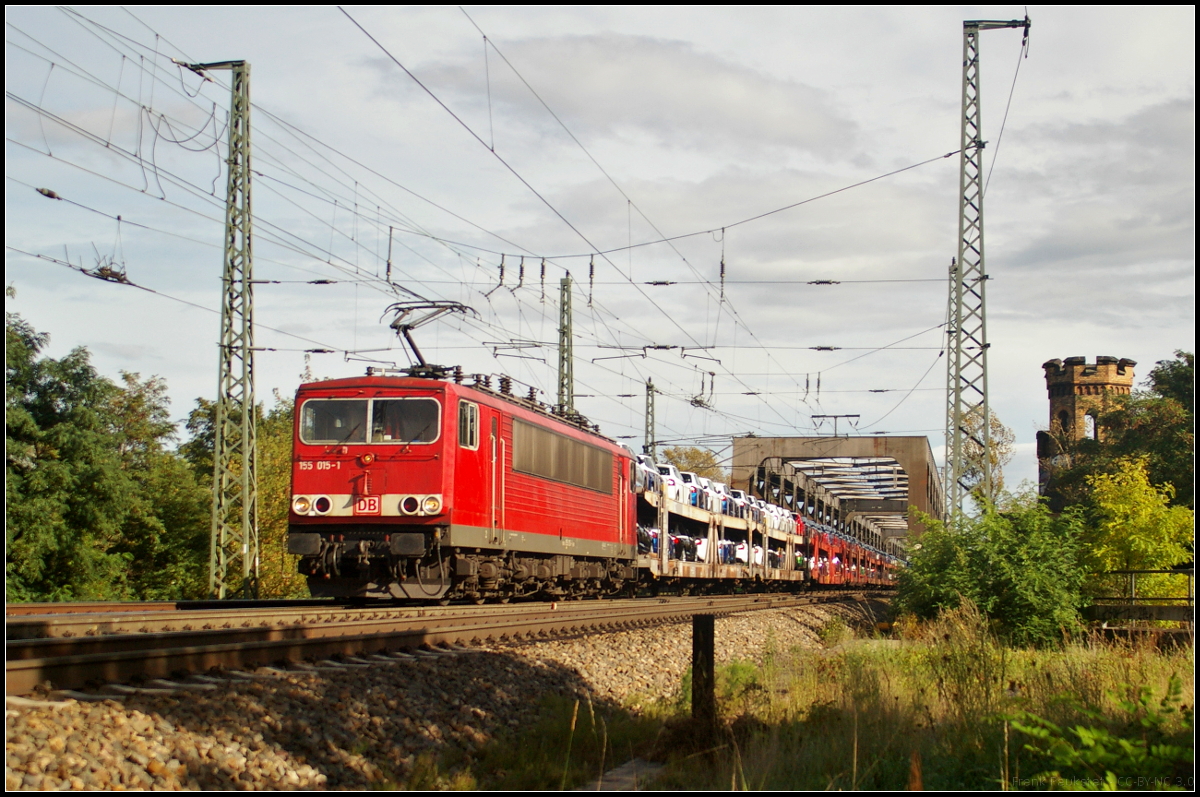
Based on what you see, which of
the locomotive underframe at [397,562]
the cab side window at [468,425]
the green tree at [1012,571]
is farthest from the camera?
the green tree at [1012,571]

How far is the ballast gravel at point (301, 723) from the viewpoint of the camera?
242 inches

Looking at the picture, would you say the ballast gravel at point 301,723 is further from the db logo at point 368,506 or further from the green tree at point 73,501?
the green tree at point 73,501

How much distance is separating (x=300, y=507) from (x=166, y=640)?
695 centimetres

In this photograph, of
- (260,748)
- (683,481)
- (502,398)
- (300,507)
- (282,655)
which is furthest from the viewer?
(683,481)

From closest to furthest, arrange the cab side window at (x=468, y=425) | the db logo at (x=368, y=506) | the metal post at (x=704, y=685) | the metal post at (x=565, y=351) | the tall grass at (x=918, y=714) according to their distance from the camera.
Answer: the tall grass at (x=918, y=714) < the metal post at (x=704, y=685) < the db logo at (x=368, y=506) < the cab side window at (x=468, y=425) < the metal post at (x=565, y=351)

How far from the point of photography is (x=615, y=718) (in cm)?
1011

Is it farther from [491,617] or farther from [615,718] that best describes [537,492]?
[615,718]

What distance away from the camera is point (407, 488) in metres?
16.4

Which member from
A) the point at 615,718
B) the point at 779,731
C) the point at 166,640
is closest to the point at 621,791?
the point at 779,731

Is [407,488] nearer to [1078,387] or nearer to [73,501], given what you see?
[73,501]

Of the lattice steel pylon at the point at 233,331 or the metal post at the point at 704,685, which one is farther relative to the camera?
the lattice steel pylon at the point at 233,331

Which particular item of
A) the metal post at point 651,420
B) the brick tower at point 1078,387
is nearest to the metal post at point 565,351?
the metal post at point 651,420

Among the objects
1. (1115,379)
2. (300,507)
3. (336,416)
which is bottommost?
(300,507)

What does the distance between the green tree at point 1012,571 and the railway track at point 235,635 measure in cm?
503
